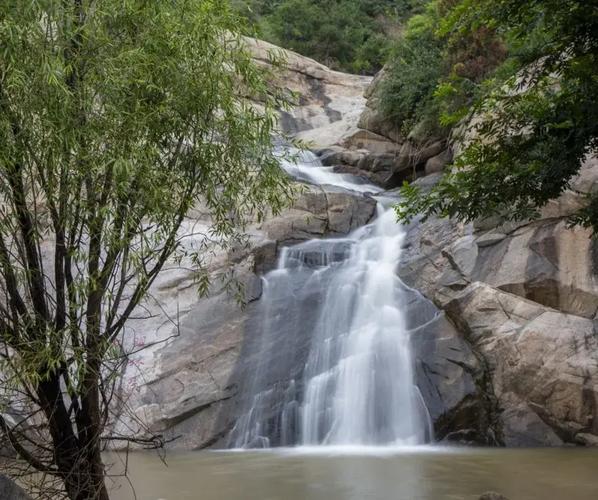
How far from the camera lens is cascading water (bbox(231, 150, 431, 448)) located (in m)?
13.5

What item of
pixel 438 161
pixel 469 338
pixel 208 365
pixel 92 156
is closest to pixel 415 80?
pixel 438 161

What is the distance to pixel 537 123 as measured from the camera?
7.28 meters

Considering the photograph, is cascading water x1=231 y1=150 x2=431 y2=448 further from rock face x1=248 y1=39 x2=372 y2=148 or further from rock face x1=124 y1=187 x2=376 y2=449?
rock face x1=248 y1=39 x2=372 y2=148

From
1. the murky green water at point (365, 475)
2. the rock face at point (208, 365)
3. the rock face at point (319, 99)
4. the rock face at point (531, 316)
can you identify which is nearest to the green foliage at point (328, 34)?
the rock face at point (319, 99)

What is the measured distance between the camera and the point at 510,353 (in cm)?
1360

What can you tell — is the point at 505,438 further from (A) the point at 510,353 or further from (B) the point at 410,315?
(B) the point at 410,315

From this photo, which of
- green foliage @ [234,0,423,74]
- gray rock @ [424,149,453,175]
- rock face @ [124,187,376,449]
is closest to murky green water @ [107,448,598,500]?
rock face @ [124,187,376,449]

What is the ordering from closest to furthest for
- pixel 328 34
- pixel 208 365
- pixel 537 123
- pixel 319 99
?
pixel 537 123, pixel 208 365, pixel 319 99, pixel 328 34

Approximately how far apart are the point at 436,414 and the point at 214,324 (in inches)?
205

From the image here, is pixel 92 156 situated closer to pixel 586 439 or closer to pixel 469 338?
pixel 469 338

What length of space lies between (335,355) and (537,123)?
8.49m

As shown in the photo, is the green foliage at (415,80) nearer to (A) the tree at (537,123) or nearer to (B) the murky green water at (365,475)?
(B) the murky green water at (365,475)

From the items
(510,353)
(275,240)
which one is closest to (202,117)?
(510,353)

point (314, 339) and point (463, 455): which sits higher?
point (314, 339)
